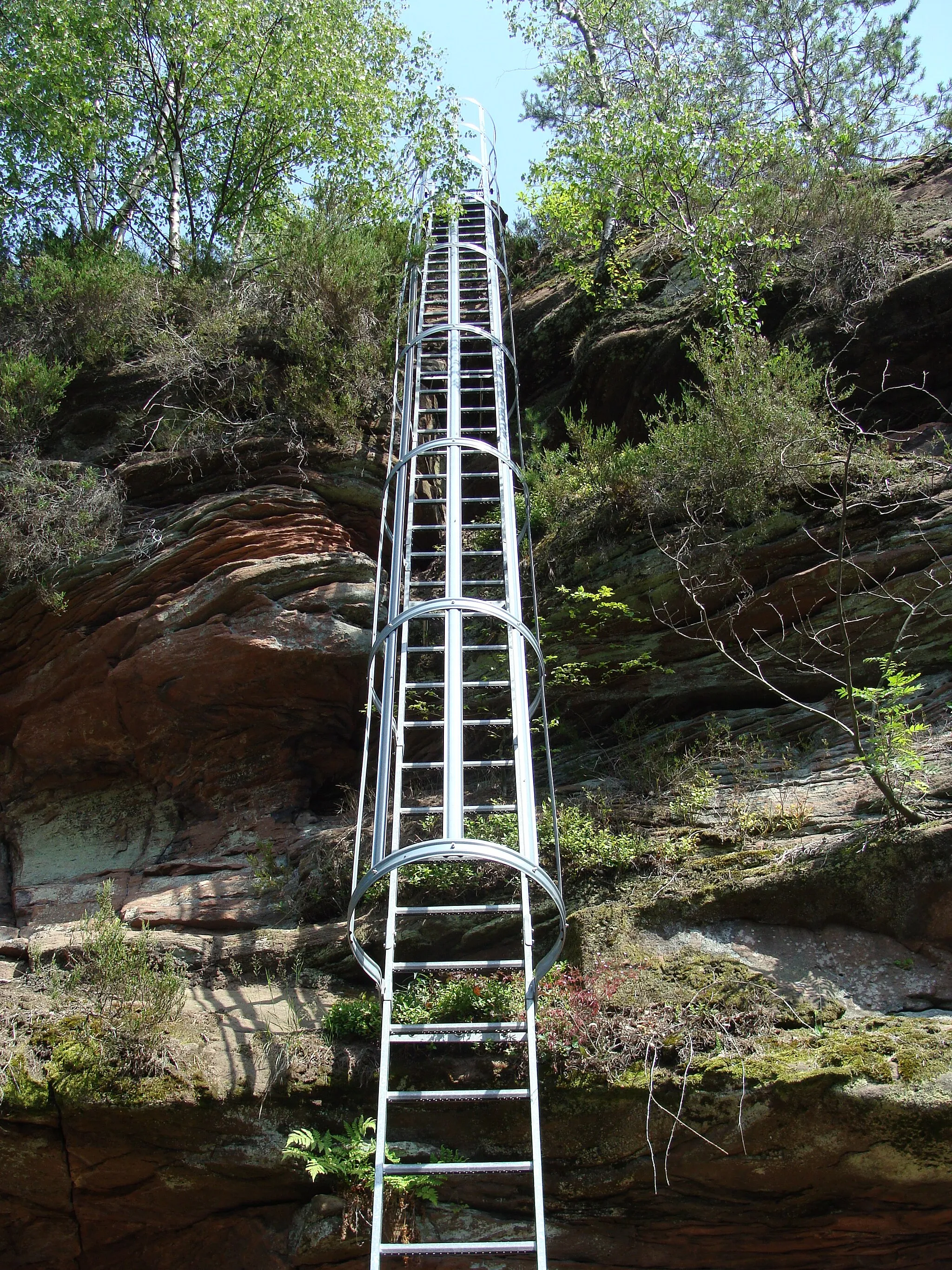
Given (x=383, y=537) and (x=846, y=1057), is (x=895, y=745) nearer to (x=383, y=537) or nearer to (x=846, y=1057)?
(x=846, y=1057)

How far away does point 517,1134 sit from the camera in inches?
202

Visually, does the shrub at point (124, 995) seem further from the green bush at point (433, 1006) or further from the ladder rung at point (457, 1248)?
the ladder rung at point (457, 1248)

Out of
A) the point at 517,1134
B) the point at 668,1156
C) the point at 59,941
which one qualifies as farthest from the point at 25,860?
the point at 668,1156

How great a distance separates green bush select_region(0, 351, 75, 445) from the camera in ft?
29.5

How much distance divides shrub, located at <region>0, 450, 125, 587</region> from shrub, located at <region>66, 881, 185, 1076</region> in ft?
10.9

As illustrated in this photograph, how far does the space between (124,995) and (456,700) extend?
290 cm

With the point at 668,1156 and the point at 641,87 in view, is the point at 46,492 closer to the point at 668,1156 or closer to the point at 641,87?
the point at 668,1156

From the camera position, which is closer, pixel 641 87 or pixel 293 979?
pixel 293 979

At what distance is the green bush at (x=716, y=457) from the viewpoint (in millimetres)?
7430

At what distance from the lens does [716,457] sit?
7.66 m

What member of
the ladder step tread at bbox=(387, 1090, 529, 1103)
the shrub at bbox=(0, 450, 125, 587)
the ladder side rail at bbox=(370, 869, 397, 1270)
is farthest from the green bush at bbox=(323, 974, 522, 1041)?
the shrub at bbox=(0, 450, 125, 587)

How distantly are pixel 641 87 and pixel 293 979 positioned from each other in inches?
430

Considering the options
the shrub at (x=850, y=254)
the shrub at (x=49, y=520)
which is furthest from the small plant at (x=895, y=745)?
the shrub at (x=49, y=520)

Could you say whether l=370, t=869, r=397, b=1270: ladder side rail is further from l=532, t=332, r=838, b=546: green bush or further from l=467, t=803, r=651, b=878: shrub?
l=532, t=332, r=838, b=546: green bush
